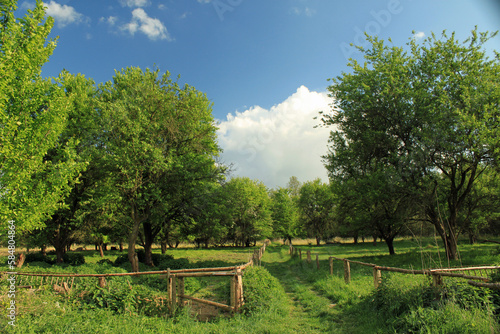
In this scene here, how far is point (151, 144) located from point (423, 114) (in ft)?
56.9

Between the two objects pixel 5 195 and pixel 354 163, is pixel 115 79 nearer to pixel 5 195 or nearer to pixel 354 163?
pixel 5 195

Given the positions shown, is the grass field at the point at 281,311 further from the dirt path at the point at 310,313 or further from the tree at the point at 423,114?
the tree at the point at 423,114

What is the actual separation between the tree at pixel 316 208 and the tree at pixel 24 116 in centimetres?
5501

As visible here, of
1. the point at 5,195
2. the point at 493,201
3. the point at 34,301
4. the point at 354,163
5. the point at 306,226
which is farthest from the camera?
the point at 306,226

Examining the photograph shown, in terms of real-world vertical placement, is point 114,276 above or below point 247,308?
above

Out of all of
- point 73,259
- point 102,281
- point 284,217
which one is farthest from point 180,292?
point 284,217

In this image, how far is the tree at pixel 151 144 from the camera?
52.0ft

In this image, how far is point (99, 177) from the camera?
73.9ft

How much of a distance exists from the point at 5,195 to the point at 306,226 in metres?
57.3

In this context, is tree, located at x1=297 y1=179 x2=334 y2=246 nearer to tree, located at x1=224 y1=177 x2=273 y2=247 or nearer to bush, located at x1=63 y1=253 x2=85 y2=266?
tree, located at x1=224 y1=177 x2=273 y2=247

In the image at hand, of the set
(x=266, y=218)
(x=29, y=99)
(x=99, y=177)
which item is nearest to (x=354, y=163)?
(x=29, y=99)

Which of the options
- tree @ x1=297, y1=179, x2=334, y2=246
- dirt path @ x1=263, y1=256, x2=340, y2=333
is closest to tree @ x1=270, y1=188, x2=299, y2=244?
tree @ x1=297, y1=179, x2=334, y2=246

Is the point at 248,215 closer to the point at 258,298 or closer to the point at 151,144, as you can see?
the point at 151,144

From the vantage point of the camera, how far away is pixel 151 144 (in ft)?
57.6
